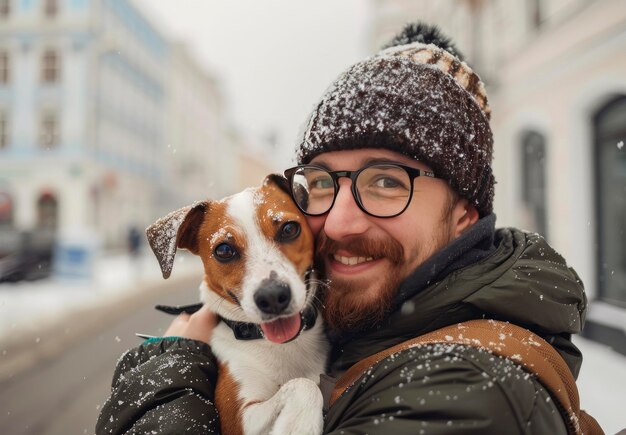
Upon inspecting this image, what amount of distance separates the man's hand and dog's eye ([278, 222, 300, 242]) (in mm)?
395

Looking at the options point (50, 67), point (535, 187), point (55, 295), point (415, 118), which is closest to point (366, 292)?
point (415, 118)

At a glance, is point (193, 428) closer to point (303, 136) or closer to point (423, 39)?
point (303, 136)

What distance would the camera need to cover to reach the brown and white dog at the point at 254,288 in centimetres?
160

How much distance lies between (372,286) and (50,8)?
63.2 ft

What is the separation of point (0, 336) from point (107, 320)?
4.51ft

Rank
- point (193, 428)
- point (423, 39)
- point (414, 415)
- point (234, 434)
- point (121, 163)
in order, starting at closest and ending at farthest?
point (414, 415)
point (193, 428)
point (234, 434)
point (423, 39)
point (121, 163)

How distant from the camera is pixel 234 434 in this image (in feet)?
4.84

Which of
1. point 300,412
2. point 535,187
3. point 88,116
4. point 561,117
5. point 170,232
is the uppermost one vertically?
point 88,116

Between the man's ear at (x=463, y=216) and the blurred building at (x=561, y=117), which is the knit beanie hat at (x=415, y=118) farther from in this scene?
the blurred building at (x=561, y=117)

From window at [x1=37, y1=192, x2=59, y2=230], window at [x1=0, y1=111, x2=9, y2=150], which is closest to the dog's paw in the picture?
window at [x1=0, y1=111, x2=9, y2=150]

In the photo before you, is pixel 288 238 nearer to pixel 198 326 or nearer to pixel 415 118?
pixel 198 326

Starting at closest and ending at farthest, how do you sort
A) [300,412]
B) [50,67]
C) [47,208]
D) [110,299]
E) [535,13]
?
[300,412] → [535,13] → [110,299] → [50,67] → [47,208]

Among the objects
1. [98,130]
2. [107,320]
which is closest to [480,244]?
[107,320]

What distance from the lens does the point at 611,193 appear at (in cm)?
374
